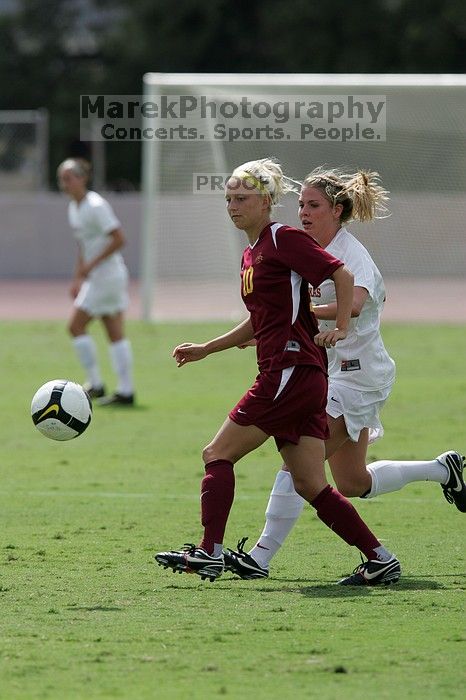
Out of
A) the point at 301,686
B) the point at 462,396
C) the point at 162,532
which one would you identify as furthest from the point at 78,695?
the point at 462,396

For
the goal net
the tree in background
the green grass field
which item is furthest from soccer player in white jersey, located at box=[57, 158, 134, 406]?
the tree in background

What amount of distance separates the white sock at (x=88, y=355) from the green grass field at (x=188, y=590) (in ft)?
4.11

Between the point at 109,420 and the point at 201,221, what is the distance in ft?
36.8

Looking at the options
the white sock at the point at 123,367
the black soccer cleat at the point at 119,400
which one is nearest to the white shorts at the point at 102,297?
the white sock at the point at 123,367

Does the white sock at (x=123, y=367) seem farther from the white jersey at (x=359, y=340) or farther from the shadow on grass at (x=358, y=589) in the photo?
the shadow on grass at (x=358, y=589)

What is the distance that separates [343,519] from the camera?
6125 mm

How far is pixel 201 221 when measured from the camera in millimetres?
23344

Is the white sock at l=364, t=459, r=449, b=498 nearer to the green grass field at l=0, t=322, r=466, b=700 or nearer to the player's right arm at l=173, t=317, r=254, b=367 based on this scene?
the green grass field at l=0, t=322, r=466, b=700

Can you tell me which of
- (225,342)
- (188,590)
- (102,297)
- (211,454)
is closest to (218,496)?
Answer: (211,454)

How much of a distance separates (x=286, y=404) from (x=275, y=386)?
0.09m

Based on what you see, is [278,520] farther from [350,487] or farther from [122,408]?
[122,408]

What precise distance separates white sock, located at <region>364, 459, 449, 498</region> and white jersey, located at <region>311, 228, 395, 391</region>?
0.47 meters

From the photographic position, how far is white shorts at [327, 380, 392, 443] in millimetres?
6441

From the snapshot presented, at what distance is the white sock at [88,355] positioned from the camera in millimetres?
13367
